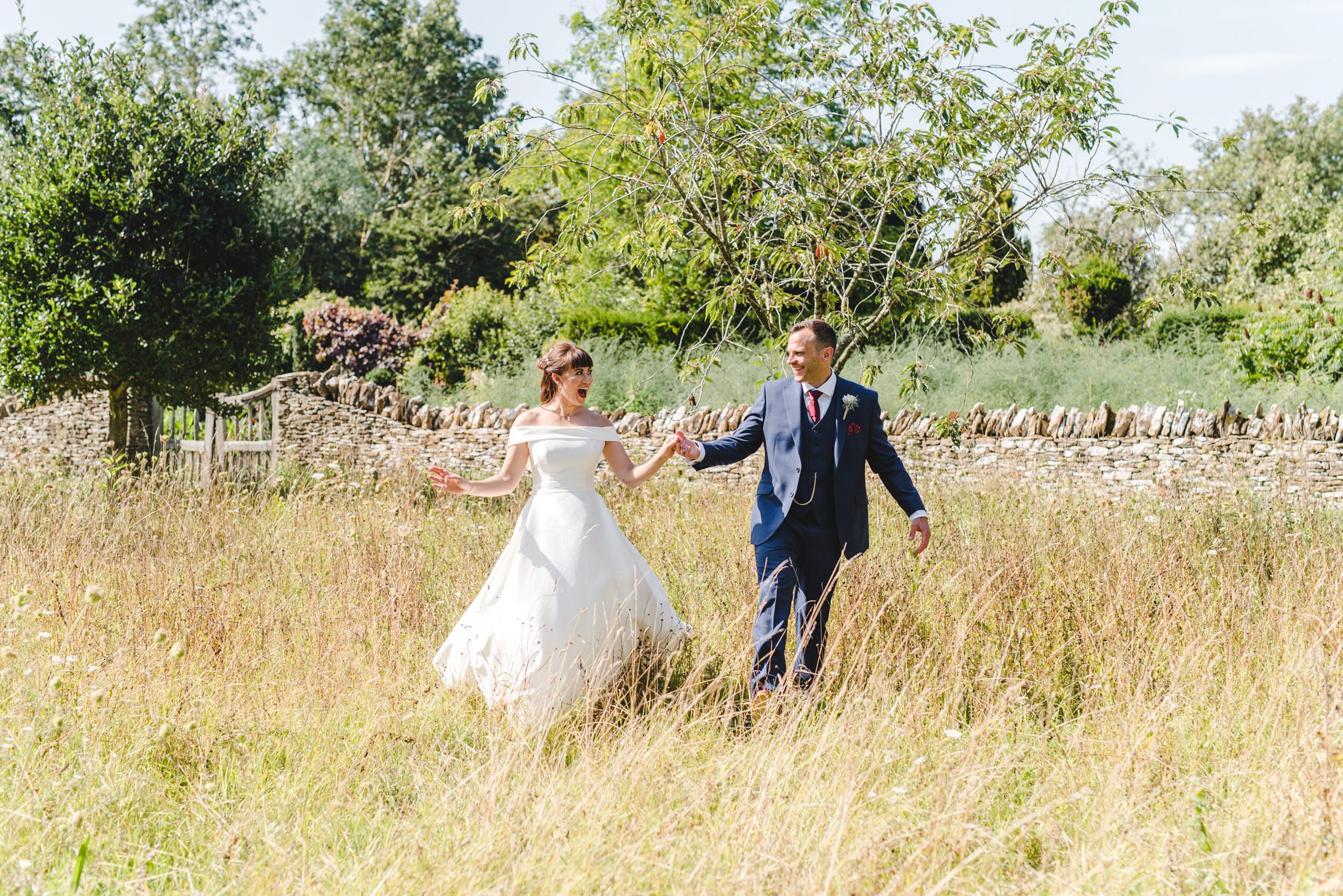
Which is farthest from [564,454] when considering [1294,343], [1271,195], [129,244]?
[1271,195]

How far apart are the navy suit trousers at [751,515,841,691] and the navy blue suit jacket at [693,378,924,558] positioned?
0.07m

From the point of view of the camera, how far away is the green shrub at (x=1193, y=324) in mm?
16250

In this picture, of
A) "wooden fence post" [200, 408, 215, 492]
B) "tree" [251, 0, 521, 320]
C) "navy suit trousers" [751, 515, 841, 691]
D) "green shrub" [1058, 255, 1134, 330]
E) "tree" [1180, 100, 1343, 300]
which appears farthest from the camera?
"tree" [251, 0, 521, 320]

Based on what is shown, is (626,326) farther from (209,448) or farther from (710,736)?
(710,736)

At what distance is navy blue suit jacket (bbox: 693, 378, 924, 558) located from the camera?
13.9 feet

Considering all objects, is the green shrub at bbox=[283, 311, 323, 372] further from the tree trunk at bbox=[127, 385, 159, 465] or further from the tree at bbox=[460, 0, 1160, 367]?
the tree at bbox=[460, 0, 1160, 367]

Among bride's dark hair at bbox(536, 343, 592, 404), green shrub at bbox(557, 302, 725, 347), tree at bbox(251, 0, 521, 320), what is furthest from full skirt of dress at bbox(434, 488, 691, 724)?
tree at bbox(251, 0, 521, 320)

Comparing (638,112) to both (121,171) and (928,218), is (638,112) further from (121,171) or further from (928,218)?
(121,171)

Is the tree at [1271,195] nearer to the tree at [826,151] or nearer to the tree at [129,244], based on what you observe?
the tree at [826,151]

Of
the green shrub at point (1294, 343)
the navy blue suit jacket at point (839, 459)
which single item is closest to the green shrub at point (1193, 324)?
the green shrub at point (1294, 343)

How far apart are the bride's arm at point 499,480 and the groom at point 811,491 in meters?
0.81

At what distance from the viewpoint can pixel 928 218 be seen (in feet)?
19.4

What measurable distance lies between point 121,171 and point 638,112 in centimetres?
701

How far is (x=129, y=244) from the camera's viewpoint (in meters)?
9.91
